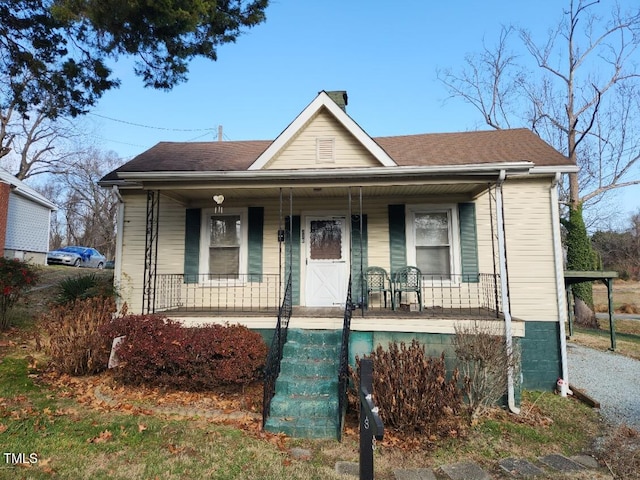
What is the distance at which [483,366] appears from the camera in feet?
16.6

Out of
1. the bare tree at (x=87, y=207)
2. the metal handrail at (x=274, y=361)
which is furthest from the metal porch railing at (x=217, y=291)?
the bare tree at (x=87, y=207)

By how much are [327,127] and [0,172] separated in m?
17.1

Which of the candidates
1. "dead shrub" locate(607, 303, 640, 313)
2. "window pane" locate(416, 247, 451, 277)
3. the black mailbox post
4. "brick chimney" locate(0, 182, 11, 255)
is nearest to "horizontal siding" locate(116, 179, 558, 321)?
"window pane" locate(416, 247, 451, 277)

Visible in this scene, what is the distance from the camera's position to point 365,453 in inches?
76.1

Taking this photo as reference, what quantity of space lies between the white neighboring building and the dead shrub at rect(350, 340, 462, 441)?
18219 mm

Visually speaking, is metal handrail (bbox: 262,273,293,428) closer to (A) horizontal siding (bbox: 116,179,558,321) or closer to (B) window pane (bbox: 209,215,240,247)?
(A) horizontal siding (bbox: 116,179,558,321)

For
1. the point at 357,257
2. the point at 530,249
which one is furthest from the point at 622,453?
the point at 357,257

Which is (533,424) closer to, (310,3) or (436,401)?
(436,401)

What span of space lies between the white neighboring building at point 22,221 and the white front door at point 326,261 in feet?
50.2

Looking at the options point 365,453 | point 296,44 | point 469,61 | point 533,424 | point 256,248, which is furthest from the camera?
point 469,61

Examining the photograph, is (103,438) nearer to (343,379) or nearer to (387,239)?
(343,379)

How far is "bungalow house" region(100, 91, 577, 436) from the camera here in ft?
22.1

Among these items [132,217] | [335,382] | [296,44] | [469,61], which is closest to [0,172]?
[132,217]

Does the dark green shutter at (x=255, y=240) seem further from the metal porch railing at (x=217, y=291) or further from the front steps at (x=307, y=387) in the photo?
the front steps at (x=307, y=387)
